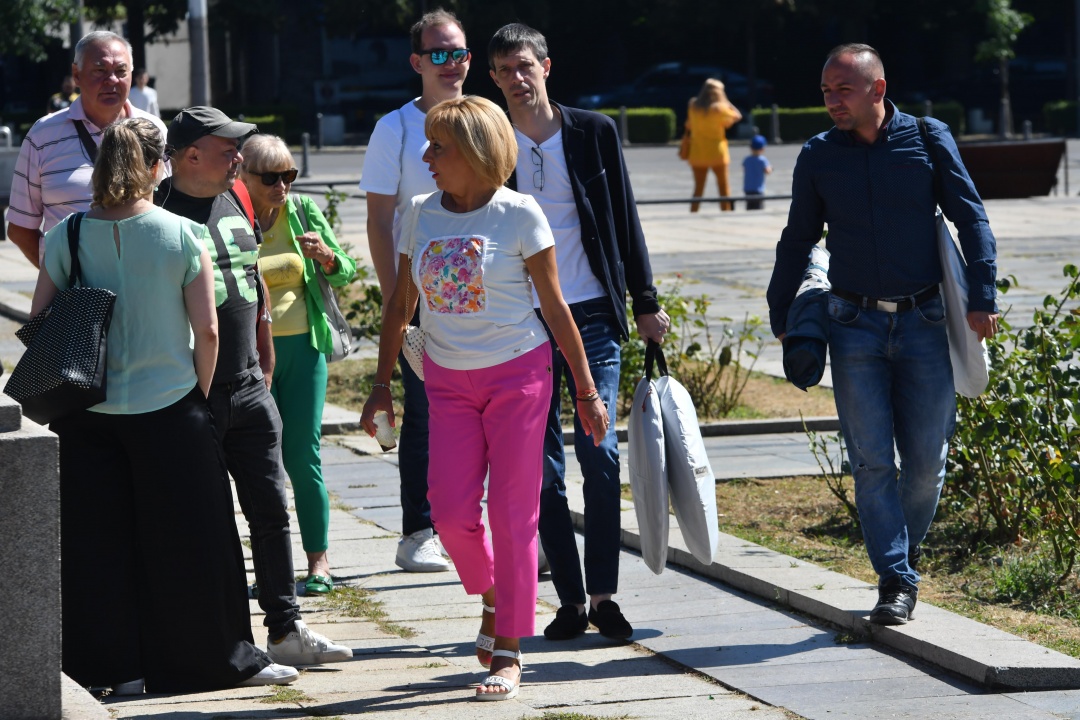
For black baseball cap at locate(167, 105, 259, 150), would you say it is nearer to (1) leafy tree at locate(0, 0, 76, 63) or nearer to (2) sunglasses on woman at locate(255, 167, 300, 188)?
(2) sunglasses on woman at locate(255, 167, 300, 188)

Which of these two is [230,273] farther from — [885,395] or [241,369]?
[885,395]

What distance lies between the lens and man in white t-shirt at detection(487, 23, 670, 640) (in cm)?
526

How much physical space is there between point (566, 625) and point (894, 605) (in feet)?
3.38

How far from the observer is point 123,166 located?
4.43 metres

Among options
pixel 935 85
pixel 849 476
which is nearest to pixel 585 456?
pixel 849 476

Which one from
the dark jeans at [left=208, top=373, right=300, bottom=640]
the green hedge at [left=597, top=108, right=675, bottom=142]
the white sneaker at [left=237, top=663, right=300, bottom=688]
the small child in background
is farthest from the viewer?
the green hedge at [left=597, top=108, right=675, bottom=142]

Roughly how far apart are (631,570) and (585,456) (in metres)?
1.03

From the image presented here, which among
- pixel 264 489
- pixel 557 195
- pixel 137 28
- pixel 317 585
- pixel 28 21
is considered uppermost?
pixel 137 28

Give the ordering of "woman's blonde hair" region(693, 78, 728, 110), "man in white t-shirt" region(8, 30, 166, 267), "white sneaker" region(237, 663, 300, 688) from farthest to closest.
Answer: "woman's blonde hair" region(693, 78, 728, 110) < "man in white t-shirt" region(8, 30, 166, 267) < "white sneaker" region(237, 663, 300, 688)

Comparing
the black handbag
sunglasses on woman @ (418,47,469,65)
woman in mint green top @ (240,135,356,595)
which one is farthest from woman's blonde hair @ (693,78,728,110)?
the black handbag

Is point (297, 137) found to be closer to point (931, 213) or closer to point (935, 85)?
point (935, 85)

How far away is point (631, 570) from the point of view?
20.3 feet

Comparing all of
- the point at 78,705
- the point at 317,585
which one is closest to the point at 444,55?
the point at 317,585

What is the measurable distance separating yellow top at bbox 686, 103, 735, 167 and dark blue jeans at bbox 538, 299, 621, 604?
17.4 metres
